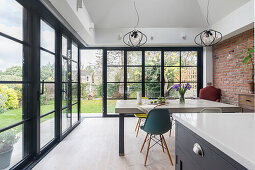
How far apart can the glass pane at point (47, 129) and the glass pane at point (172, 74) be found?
3504 mm

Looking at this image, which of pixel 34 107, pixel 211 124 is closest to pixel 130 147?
pixel 34 107

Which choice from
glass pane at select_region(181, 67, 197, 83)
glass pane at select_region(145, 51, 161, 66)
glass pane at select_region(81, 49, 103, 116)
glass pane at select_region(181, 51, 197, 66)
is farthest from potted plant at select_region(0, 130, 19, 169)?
glass pane at select_region(181, 51, 197, 66)

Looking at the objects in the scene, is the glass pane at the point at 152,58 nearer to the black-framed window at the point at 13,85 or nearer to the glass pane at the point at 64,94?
the glass pane at the point at 64,94

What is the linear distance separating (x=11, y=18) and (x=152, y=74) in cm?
392

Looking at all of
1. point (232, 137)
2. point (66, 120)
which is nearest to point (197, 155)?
point (232, 137)

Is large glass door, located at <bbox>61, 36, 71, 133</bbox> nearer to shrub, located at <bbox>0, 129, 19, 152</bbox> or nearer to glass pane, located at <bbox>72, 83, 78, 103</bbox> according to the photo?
glass pane, located at <bbox>72, 83, 78, 103</bbox>

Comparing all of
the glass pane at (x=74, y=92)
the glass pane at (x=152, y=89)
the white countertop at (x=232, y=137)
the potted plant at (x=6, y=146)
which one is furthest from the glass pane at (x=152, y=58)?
the white countertop at (x=232, y=137)

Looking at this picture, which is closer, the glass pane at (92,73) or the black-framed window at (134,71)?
the black-framed window at (134,71)

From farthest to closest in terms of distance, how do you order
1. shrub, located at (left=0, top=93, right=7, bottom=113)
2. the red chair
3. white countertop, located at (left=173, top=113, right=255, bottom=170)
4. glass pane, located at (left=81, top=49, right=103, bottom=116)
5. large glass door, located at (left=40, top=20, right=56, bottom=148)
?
glass pane, located at (left=81, top=49, right=103, bottom=116) < the red chair < large glass door, located at (left=40, top=20, right=56, bottom=148) < shrub, located at (left=0, top=93, right=7, bottom=113) < white countertop, located at (left=173, top=113, right=255, bottom=170)

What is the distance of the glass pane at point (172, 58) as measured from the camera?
511 centimetres

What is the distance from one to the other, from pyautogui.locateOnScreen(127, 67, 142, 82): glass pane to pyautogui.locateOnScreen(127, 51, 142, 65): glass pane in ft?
0.63

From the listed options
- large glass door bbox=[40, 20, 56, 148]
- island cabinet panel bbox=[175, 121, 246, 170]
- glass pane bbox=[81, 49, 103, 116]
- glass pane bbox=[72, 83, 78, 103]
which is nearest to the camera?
island cabinet panel bbox=[175, 121, 246, 170]

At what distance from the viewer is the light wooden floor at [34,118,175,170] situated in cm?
219

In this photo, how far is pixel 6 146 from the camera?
1811 mm
